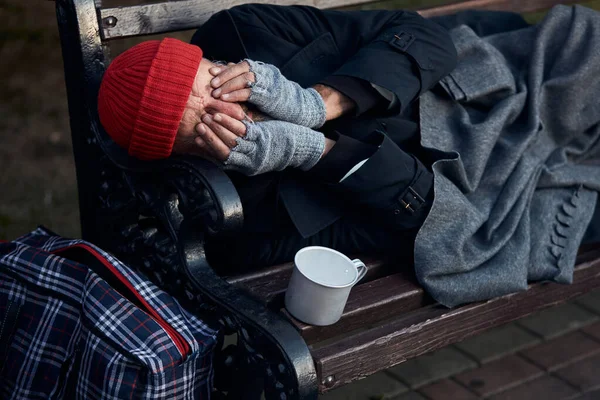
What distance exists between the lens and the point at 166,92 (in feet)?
6.12

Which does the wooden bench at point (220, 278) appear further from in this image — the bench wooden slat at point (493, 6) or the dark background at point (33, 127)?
the dark background at point (33, 127)

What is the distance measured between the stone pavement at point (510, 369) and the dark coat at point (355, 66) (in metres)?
0.86

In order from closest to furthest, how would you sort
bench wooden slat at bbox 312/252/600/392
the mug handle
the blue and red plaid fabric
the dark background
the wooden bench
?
1. the blue and red plaid fabric
2. the wooden bench
3. bench wooden slat at bbox 312/252/600/392
4. the mug handle
5. the dark background

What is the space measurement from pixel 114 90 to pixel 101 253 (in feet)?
1.25

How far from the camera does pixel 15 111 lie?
3383 millimetres

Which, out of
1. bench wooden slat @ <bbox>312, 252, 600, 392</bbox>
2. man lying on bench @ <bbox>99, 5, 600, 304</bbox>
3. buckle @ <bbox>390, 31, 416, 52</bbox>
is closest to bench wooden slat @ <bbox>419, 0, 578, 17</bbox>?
man lying on bench @ <bbox>99, 5, 600, 304</bbox>

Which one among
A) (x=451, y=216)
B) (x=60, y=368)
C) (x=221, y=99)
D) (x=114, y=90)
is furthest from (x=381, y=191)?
(x=60, y=368)

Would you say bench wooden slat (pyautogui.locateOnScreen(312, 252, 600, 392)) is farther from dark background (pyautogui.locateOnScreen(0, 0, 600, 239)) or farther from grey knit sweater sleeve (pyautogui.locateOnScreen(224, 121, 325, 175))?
dark background (pyautogui.locateOnScreen(0, 0, 600, 239))

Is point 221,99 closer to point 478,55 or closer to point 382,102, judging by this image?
point 382,102

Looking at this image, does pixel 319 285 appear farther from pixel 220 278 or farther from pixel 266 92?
pixel 266 92

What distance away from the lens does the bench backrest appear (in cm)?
223

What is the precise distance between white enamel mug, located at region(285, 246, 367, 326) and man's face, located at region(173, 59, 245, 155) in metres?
0.37

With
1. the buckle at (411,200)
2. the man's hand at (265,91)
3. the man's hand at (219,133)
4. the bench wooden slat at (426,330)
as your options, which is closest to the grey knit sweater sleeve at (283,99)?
the man's hand at (265,91)

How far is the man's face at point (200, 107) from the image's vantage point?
6.29ft
